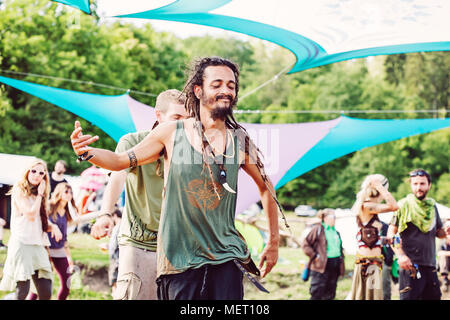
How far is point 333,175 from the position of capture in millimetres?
32438

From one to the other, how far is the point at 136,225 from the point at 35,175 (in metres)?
2.64

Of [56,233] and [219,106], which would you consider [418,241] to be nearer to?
[56,233]

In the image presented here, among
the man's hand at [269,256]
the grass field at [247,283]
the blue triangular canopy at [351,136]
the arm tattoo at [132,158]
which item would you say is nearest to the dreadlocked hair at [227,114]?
the man's hand at [269,256]

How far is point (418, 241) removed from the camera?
6867mm

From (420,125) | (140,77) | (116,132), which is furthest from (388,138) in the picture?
(140,77)

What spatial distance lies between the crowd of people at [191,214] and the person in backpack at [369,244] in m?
0.01

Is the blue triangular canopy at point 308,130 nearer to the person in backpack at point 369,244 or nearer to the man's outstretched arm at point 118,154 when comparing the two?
the person in backpack at point 369,244

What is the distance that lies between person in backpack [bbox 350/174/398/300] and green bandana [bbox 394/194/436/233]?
15 centimetres

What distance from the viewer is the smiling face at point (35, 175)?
620cm

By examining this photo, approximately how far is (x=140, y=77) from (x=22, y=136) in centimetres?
760

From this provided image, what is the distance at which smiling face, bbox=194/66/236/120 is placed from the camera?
3000 millimetres

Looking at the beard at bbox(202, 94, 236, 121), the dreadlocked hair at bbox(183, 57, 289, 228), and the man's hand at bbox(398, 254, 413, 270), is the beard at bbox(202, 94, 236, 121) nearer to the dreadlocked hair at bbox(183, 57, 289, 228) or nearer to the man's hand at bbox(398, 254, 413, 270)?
the dreadlocked hair at bbox(183, 57, 289, 228)

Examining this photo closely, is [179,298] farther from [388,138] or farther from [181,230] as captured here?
[388,138]

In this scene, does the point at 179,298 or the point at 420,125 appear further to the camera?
the point at 420,125
